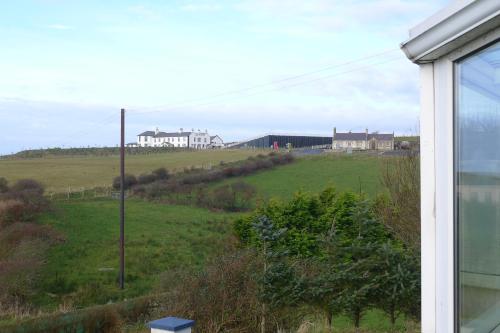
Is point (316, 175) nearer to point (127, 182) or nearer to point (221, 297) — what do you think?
point (127, 182)

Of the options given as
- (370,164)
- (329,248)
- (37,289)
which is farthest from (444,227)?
(370,164)

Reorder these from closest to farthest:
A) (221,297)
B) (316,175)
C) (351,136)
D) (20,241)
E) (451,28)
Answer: (451,28)
(221,297)
(20,241)
(316,175)
(351,136)

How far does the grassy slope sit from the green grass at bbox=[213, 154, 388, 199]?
459 centimetres

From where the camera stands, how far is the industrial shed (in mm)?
53562

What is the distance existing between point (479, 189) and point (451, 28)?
502 mm

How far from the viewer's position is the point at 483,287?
6.13ft

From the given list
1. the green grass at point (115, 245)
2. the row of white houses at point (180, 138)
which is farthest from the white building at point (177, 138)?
the green grass at point (115, 245)

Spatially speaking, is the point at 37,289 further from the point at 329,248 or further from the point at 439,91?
the point at 439,91

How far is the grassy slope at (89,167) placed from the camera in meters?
32.5

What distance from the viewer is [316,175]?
35.4 meters

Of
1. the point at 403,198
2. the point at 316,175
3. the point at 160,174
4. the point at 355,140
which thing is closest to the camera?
the point at 403,198

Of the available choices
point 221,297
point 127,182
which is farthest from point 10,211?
point 221,297

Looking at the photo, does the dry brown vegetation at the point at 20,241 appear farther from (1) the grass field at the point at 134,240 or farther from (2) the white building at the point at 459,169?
(2) the white building at the point at 459,169

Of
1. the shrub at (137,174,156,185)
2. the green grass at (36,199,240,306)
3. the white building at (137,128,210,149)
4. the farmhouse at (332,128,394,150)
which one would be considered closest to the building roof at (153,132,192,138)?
the white building at (137,128,210,149)
